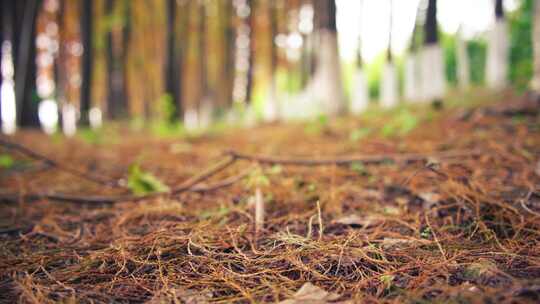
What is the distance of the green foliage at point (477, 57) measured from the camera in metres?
18.9

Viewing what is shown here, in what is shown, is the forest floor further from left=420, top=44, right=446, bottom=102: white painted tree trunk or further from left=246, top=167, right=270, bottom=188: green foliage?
left=420, top=44, right=446, bottom=102: white painted tree trunk

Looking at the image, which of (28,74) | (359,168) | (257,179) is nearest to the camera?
(257,179)

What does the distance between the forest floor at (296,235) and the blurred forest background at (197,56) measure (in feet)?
12.0

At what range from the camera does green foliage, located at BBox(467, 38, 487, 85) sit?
62.0ft

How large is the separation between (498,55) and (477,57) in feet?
38.9

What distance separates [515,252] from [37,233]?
2.18m

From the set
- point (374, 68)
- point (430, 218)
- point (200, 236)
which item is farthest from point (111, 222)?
point (374, 68)

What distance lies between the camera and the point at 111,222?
1.81 m

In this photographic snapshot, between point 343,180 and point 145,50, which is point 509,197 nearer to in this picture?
point 343,180

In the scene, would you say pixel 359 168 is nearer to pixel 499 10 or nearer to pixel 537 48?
pixel 537 48

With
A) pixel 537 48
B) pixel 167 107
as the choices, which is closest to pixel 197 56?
pixel 167 107

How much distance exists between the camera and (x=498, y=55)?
9.66 metres

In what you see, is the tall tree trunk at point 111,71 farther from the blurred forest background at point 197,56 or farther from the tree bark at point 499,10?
the tree bark at point 499,10

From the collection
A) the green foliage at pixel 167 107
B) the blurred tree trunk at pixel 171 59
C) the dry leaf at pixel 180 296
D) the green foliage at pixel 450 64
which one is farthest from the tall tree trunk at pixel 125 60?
the green foliage at pixel 450 64
